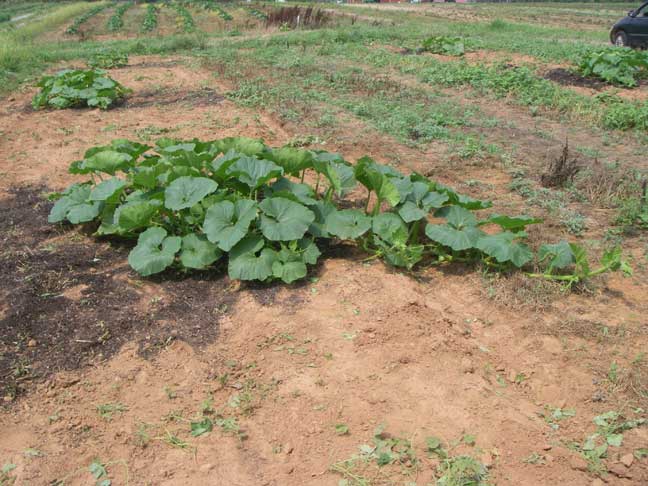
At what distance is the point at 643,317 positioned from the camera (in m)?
3.52

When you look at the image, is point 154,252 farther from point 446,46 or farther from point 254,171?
point 446,46

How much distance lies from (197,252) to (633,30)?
1471 cm

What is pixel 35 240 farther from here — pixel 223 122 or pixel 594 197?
pixel 594 197

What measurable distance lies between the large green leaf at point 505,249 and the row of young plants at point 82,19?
21.4 metres

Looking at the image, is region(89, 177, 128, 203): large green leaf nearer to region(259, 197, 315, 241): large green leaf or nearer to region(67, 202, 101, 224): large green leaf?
region(67, 202, 101, 224): large green leaf

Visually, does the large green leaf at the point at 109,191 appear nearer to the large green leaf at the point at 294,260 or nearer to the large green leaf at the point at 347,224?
the large green leaf at the point at 294,260

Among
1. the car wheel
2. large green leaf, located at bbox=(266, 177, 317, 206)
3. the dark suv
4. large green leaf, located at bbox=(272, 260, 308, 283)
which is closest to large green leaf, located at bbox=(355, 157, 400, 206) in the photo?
large green leaf, located at bbox=(266, 177, 317, 206)

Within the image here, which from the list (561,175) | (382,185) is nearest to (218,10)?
(561,175)

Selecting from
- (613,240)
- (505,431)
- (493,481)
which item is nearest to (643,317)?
(613,240)

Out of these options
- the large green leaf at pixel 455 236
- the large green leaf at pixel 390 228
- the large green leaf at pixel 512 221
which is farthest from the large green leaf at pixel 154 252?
the large green leaf at pixel 512 221

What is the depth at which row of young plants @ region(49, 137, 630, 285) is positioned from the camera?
3.72 meters

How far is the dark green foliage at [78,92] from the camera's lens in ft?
27.3

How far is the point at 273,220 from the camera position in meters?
3.82

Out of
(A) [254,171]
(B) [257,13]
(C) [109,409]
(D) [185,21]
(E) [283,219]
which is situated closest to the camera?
(C) [109,409]
